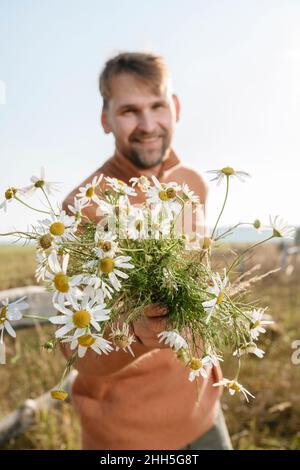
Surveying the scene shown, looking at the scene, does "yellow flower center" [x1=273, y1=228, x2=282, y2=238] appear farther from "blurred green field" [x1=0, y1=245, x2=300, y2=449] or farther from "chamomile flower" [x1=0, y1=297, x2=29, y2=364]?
"blurred green field" [x1=0, y1=245, x2=300, y2=449]

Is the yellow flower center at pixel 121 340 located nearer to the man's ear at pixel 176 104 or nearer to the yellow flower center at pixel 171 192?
the yellow flower center at pixel 171 192

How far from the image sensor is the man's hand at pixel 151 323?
1.26 m

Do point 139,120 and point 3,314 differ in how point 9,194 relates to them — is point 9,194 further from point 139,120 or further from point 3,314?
point 139,120

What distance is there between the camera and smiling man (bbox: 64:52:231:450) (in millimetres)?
1990

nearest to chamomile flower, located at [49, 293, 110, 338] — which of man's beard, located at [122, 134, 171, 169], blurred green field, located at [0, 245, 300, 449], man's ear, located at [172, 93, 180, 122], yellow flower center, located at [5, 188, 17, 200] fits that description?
yellow flower center, located at [5, 188, 17, 200]

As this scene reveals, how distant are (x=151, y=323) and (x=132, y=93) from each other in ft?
3.76

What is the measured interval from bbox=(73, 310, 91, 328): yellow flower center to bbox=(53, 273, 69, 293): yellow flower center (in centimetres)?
5

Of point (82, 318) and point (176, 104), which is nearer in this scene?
point (82, 318)

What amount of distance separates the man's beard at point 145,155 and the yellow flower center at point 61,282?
45.9 inches

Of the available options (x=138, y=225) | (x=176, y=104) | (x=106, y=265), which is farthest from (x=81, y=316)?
(x=176, y=104)

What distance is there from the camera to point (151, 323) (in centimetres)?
127

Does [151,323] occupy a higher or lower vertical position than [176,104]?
lower
